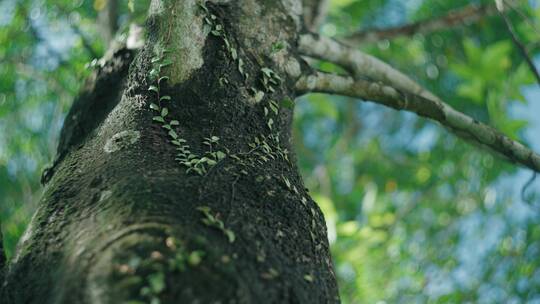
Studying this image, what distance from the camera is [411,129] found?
364 inches

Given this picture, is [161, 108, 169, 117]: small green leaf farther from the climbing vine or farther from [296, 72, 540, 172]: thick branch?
[296, 72, 540, 172]: thick branch

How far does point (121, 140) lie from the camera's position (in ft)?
6.54

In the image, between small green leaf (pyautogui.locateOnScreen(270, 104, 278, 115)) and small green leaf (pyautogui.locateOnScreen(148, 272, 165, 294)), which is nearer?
small green leaf (pyautogui.locateOnScreen(148, 272, 165, 294))

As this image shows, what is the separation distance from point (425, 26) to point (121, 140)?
314 cm

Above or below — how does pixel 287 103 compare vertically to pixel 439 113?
above

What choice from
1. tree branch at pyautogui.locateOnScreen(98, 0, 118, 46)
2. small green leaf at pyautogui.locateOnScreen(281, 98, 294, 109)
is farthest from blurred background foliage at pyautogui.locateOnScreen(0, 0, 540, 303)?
small green leaf at pyautogui.locateOnScreen(281, 98, 294, 109)

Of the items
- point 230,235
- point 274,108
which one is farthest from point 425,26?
point 230,235

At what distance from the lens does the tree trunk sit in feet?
4.96

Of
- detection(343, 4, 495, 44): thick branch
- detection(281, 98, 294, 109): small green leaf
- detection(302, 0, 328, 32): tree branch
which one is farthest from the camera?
detection(343, 4, 495, 44): thick branch

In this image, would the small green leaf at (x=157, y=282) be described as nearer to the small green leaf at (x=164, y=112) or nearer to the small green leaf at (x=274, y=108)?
the small green leaf at (x=164, y=112)

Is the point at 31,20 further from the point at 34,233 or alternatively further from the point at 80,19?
the point at 34,233

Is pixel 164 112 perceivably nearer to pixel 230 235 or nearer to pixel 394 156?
pixel 230 235

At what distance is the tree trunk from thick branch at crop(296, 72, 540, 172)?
1.38ft

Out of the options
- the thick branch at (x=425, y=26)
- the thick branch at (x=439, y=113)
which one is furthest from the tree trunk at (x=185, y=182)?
the thick branch at (x=425, y=26)
